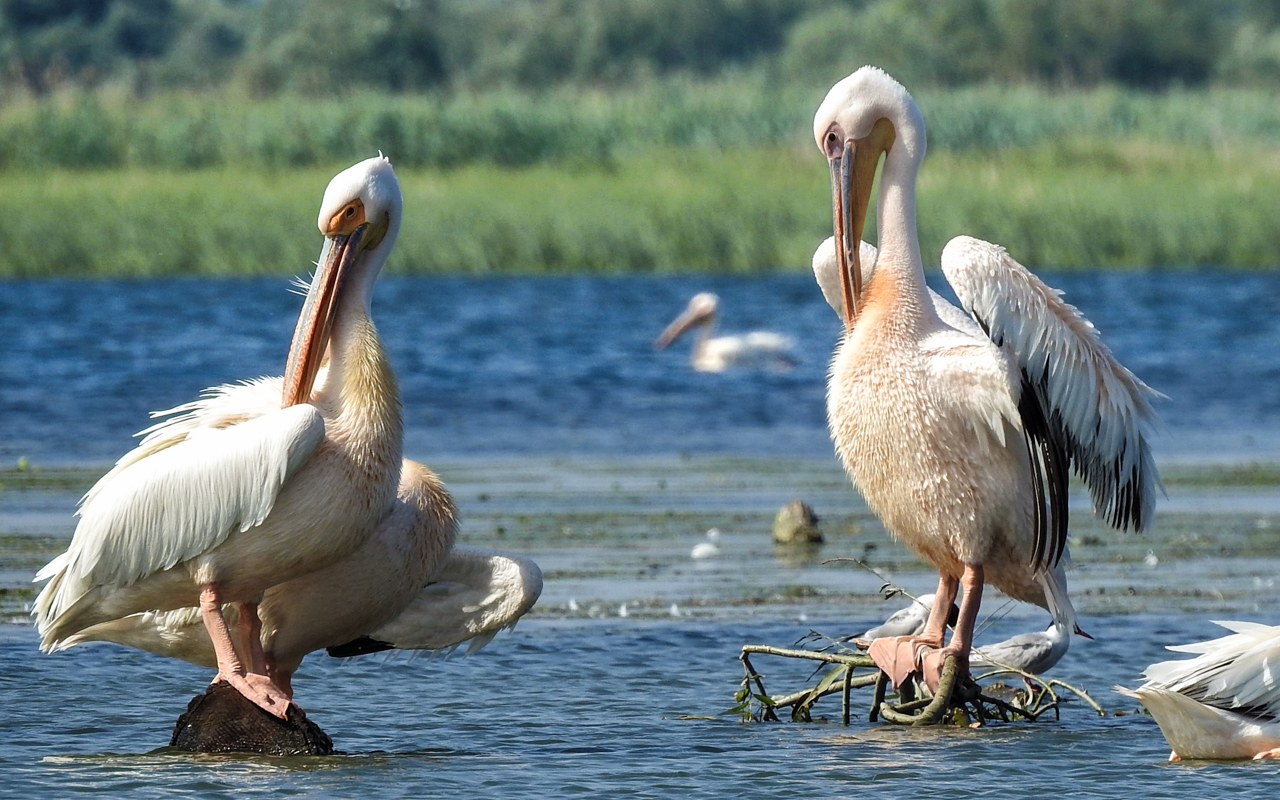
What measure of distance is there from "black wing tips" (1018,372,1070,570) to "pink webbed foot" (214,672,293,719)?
6.27 feet

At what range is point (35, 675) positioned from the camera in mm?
5906

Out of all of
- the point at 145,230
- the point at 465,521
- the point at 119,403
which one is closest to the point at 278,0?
the point at 145,230

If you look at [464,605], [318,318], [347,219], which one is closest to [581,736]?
[464,605]

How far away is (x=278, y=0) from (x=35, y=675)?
50055 mm

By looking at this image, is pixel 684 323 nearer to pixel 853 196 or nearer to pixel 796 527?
pixel 796 527

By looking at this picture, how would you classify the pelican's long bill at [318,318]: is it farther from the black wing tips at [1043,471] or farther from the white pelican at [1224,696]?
the white pelican at [1224,696]

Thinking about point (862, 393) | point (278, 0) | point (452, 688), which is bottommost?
point (452, 688)

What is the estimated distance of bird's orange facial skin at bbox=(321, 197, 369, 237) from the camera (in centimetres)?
552

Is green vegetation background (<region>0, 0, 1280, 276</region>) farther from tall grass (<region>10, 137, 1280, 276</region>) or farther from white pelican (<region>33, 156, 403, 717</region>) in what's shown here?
white pelican (<region>33, 156, 403, 717</region>)

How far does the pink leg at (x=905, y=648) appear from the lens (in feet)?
18.1

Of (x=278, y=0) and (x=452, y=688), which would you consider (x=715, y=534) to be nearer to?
(x=452, y=688)

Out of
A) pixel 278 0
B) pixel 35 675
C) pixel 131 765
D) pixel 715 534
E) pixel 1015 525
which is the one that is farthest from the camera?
pixel 278 0

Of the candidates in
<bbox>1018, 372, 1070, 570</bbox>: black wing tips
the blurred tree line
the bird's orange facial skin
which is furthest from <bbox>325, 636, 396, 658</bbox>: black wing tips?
the blurred tree line

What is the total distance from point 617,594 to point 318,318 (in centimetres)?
199
